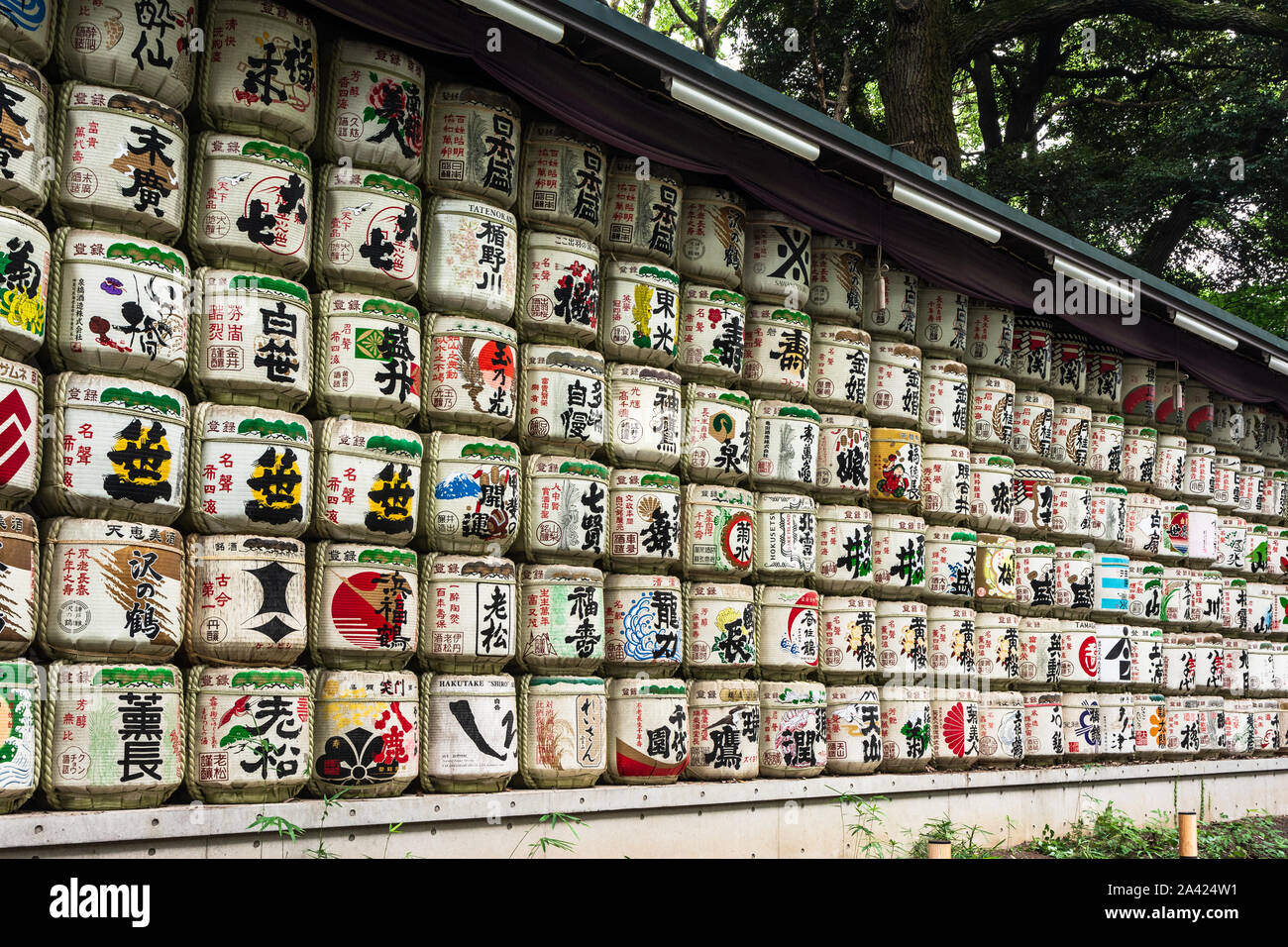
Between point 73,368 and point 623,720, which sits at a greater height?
point 73,368

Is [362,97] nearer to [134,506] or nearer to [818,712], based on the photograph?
[134,506]

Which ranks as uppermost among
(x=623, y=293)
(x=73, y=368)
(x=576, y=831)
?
(x=623, y=293)

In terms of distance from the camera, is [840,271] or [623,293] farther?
[840,271]

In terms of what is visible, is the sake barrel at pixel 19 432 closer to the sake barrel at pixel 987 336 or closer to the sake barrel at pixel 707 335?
the sake barrel at pixel 707 335

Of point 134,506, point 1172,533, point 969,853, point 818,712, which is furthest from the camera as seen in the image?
point 1172,533

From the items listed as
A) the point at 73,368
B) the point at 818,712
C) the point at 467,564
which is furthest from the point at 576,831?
the point at 73,368

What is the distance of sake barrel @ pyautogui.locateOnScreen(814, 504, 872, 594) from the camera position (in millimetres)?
7129

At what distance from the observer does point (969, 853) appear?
7316 millimetres

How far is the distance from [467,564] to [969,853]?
366 cm

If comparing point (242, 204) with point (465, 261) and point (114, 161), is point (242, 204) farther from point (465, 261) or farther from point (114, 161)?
point (465, 261)

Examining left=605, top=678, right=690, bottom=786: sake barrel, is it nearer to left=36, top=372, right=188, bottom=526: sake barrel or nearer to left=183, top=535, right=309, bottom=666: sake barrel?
left=183, top=535, right=309, bottom=666: sake barrel

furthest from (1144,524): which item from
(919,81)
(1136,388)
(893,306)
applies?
(919,81)

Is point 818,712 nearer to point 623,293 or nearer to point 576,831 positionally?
point 576,831

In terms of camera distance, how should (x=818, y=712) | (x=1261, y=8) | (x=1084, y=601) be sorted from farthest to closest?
(x=1261, y=8) < (x=1084, y=601) < (x=818, y=712)
